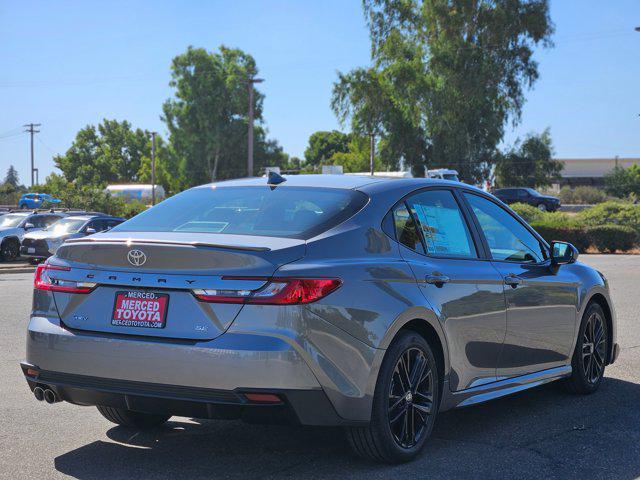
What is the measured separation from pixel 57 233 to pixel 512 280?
78.0 ft

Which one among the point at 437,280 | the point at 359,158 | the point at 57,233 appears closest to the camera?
the point at 437,280

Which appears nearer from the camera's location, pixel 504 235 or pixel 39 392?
pixel 39 392

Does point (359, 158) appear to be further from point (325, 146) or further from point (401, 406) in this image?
point (401, 406)

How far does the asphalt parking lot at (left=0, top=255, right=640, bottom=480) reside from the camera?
15.7 feet

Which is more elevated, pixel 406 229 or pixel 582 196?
pixel 406 229

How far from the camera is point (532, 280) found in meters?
6.21

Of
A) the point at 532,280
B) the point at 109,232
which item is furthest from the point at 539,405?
the point at 109,232

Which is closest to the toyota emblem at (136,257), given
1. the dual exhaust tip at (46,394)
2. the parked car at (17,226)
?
the dual exhaust tip at (46,394)

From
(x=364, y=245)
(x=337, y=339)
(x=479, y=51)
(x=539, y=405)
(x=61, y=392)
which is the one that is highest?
(x=479, y=51)

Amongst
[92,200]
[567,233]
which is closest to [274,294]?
[567,233]

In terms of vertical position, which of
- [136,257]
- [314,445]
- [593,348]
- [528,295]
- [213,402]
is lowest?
[314,445]

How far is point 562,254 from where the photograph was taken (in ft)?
21.8

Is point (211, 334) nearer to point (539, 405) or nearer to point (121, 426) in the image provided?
point (121, 426)

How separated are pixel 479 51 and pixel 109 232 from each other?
51.0m
